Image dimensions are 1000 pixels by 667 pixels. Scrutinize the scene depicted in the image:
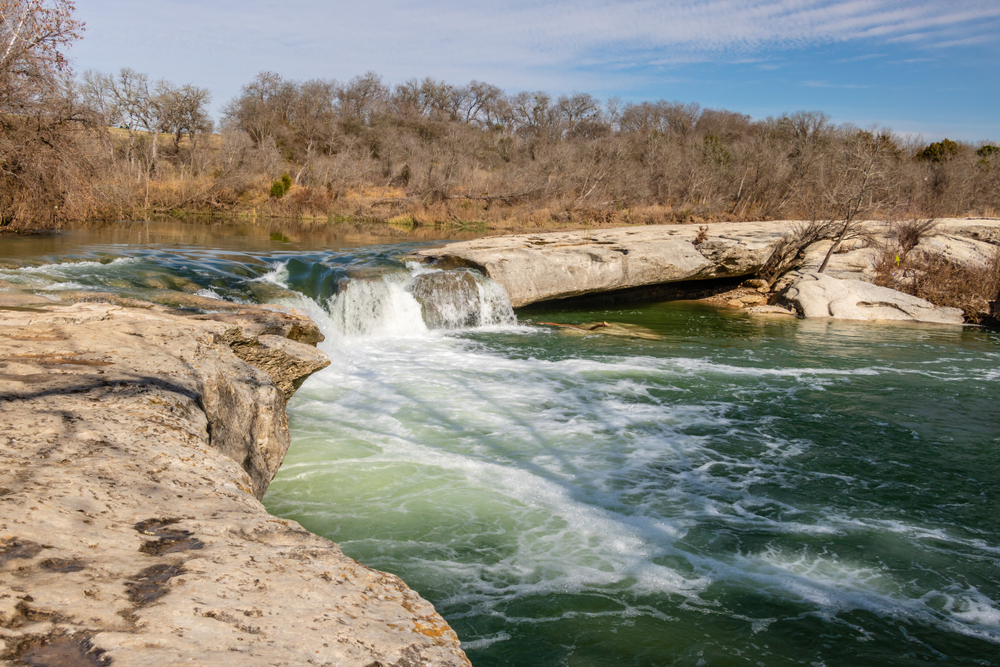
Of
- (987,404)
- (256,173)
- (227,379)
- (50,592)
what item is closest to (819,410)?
(987,404)

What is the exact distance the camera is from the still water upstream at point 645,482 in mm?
3436

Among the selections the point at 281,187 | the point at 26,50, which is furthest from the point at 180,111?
the point at 26,50

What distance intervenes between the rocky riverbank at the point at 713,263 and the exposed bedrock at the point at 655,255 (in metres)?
0.02

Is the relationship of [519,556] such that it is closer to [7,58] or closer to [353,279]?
[353,279]

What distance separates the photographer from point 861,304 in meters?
14.5

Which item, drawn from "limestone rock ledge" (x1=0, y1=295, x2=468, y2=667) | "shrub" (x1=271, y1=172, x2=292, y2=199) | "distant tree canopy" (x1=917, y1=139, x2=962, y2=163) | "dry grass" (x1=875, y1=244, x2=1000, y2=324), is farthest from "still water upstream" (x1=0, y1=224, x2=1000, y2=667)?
"distant tree canopy" (x1=917, y1=139, x2=962, y2=163)

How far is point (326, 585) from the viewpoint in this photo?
72.1 inches

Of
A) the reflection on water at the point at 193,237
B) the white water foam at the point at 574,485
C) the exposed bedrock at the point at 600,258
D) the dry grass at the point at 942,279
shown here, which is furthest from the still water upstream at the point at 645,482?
the dry grass at the point at 942,279

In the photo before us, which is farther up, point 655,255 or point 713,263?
point 655,255

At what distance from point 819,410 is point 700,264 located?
786cm

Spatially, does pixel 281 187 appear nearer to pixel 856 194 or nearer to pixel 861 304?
pixel 856 194

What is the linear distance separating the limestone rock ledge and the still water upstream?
4.88 feet

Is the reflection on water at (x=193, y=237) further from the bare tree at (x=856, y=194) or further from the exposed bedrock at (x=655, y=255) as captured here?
the bare tree at (x=856, y=194)

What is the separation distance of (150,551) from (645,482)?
162 inches
